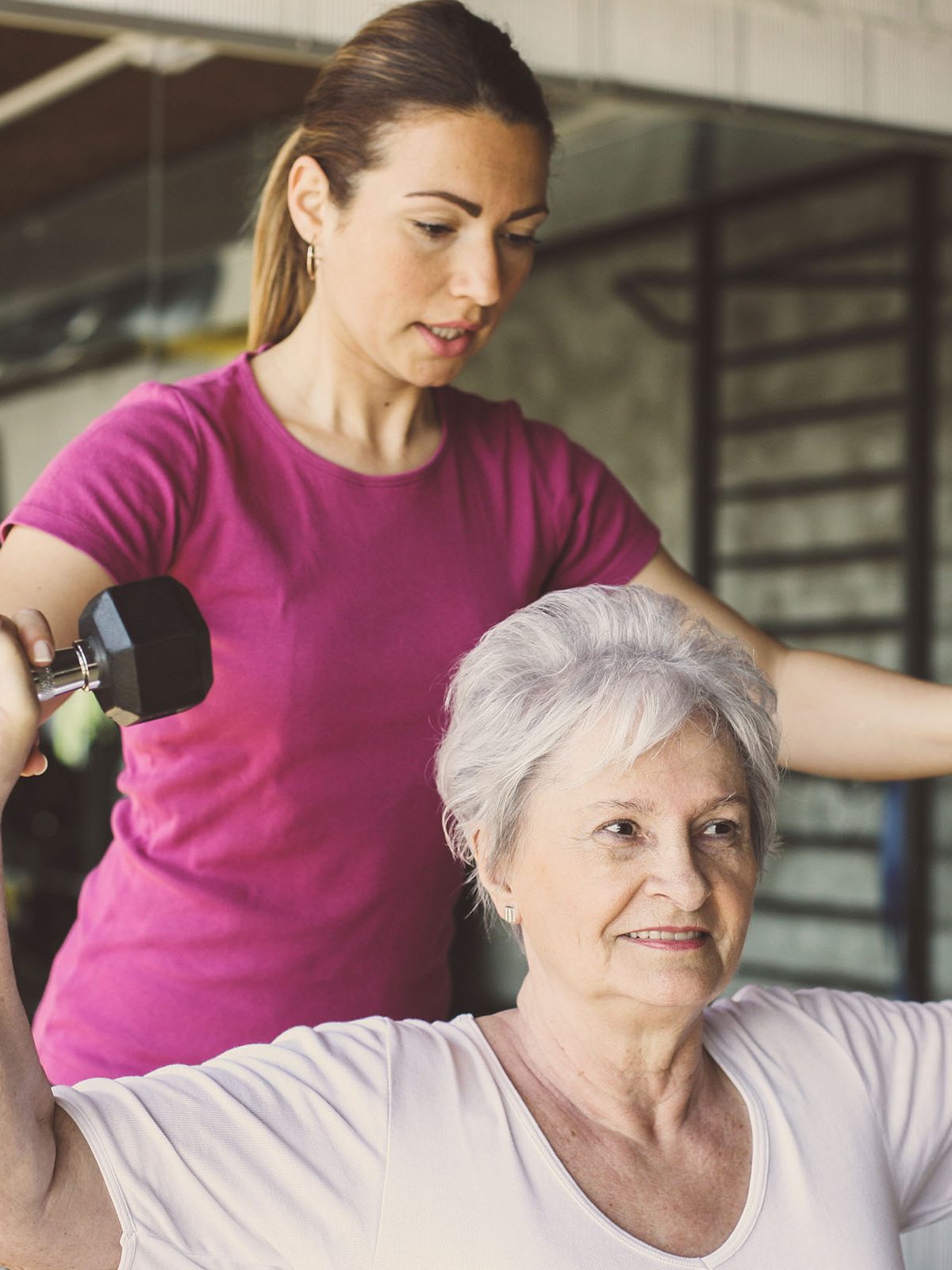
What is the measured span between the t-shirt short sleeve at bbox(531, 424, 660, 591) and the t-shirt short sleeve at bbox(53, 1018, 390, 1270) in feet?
A: 2.41

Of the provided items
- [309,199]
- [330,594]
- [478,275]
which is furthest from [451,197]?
[330,594]

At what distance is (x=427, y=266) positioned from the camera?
1727mm

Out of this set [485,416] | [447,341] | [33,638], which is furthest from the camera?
[485,416]

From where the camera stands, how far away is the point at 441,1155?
148 cm

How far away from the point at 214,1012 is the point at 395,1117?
0.34m

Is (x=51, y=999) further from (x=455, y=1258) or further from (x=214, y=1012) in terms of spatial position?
(x=455, y=1258)

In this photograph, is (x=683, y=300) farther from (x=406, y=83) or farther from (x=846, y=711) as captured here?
(x=406, y=83)

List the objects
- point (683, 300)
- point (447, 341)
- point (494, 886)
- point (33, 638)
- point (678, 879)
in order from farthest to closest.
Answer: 1. point (683, 300)
2. point (447, 341)
3. point (494, 886)
4. point (678, 879)
5. point (33, 638)

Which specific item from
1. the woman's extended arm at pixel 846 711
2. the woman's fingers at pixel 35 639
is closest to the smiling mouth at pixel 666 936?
the woman's extended arm at pixel 846 711

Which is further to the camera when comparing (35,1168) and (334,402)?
(334,402)

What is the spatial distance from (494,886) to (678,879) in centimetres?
21

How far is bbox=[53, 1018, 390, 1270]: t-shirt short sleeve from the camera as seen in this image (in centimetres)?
131

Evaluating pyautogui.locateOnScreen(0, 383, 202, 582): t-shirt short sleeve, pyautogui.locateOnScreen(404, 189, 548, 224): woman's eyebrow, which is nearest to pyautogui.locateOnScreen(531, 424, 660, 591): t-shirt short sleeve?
pyautogui.locateOnScreen(404, 189, 548, 224): woman's eyebrow

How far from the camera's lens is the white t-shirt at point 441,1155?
1.35 m
